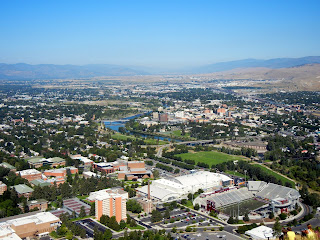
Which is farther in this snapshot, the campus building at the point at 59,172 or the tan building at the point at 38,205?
the campus building at the point at 59,172

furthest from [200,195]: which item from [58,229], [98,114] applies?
[98,114]

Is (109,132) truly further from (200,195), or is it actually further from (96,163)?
(200,195)

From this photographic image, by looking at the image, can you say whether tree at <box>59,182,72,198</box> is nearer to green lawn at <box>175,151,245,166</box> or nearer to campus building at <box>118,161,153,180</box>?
campus building at <box>118,161,153,180</box>

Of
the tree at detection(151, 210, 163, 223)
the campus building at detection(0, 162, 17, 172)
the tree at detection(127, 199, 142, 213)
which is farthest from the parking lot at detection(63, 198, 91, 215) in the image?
the campus building at detection(0, 162, 17, 172)

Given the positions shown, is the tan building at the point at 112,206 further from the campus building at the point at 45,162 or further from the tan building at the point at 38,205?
the campus building at the point at 45,162

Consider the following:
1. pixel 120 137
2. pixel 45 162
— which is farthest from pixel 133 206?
pixel 120 137

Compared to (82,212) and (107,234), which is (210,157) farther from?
(107,234)

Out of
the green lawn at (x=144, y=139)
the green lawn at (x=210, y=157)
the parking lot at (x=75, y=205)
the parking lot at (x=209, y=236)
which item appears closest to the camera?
the parking lot at (x=209, y=236)

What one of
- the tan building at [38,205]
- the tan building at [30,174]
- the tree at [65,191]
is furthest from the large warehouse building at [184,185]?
the tan building at [30,174]
